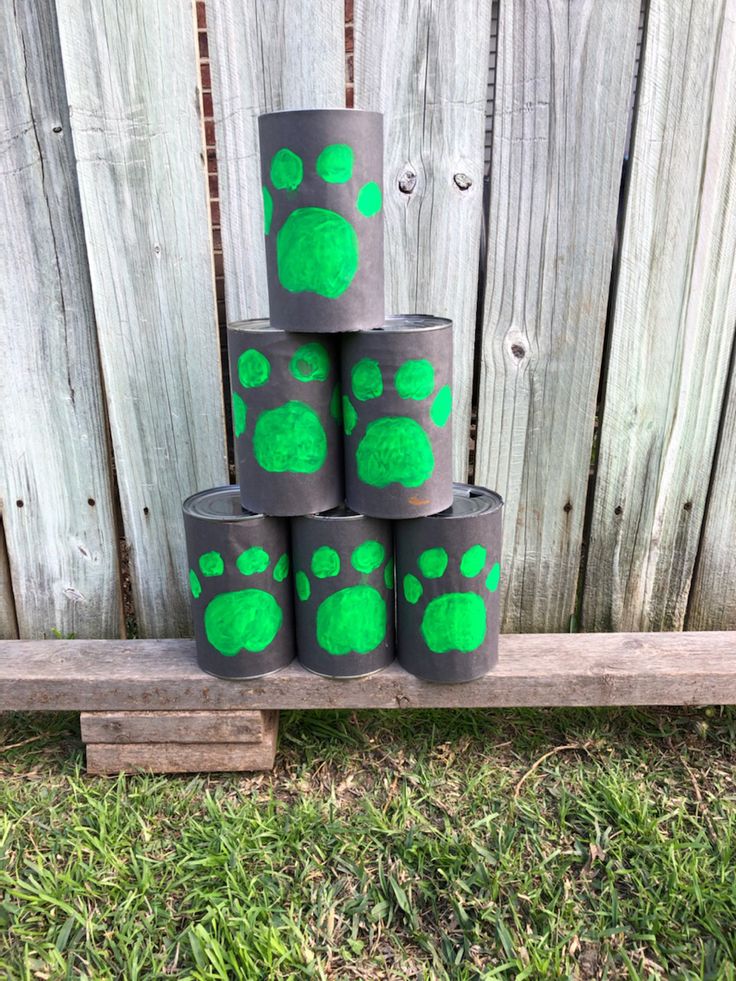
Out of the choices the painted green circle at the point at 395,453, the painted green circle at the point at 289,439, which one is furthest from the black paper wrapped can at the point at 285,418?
the painted green circle at the point at 395,453

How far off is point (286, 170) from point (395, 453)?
649 mm

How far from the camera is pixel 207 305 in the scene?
2.10 m

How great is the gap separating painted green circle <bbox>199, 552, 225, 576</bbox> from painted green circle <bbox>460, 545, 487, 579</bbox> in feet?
1.90

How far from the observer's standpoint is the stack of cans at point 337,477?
171 cm

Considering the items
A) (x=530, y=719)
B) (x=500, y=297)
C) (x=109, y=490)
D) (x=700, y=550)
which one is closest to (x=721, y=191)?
(x=500, y=297)

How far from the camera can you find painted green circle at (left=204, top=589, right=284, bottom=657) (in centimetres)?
196

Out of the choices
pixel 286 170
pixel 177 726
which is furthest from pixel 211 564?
pixel 286 170

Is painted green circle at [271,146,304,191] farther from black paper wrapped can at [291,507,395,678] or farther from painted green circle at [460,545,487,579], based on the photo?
painted green circle at [460,545,487,579]

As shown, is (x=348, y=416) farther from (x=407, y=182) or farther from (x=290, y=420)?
(x=407, y=182)

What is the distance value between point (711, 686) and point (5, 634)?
2042 millimetres

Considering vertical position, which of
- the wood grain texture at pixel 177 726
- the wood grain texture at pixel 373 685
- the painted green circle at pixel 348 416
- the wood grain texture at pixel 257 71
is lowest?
the wood grain texture at pixel 177 726

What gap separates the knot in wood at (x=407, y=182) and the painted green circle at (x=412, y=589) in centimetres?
96

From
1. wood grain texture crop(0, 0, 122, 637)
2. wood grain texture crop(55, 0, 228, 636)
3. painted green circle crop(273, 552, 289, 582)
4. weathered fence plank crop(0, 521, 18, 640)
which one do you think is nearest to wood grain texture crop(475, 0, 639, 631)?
painted green circle crop(273, 552, 289, 582)

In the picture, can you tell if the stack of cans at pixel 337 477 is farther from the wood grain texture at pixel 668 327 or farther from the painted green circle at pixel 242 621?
the wood grain texture at pixel 668 327
